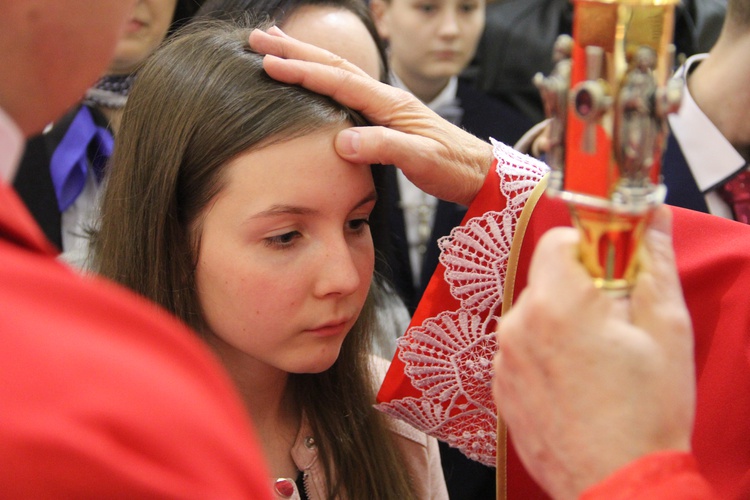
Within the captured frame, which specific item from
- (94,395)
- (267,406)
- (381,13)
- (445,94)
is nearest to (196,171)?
(267,406)

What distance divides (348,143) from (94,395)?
72 cm

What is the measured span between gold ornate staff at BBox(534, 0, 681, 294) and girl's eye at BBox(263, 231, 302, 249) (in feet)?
1.71

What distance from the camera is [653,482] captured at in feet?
2.32

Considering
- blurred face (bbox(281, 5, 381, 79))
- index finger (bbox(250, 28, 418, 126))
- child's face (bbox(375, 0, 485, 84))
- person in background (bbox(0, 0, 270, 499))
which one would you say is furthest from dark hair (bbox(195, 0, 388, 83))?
person in background (bbox(0, 0, 270, 499))

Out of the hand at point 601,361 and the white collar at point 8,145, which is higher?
the white collar at point 8,145

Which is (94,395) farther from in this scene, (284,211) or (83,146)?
(83,146)

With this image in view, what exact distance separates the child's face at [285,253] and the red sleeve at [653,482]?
1.73ft

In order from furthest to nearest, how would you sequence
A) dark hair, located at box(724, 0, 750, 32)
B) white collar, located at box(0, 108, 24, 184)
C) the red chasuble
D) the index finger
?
dark hair, located at box(724, 0, 750, 32)
the index finger
the red chasuble
white collar, located at box(0, 108, 24, 184)

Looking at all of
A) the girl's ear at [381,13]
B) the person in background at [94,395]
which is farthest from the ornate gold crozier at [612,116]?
the girl's ear at [381,13]

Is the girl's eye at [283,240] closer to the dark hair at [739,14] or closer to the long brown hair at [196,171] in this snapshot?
the long brown hair at [196,171]

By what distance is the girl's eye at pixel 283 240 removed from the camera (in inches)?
46.6

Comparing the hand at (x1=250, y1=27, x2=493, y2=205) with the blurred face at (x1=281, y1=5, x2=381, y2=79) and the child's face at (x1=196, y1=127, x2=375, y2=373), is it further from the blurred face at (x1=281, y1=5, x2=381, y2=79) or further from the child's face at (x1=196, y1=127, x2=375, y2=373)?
the blurred face at (x1=281, y1=5, x2=381, y2=79)

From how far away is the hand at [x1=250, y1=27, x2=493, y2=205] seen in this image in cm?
123

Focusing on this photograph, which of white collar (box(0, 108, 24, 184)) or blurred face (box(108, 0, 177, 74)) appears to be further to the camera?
blurred face (box(108, 0, 177, 74))
